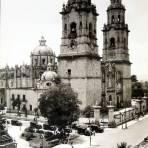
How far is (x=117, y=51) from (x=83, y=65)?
29.9ft

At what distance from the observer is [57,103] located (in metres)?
22.4

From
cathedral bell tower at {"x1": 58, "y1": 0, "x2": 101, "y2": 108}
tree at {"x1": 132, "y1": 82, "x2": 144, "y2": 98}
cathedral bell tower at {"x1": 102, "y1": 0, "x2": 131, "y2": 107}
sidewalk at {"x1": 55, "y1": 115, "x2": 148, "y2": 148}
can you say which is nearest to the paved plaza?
sidewalk at {"x1": 55, "y1": 115, "x2": 148, "y2": 148}

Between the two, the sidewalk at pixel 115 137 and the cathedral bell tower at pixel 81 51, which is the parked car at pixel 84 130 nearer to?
the sidewalk at pixel 115 137

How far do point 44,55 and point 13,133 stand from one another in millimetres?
19727

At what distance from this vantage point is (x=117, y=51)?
1569 inches

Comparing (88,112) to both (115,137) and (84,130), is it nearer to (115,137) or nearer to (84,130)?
(84,130)

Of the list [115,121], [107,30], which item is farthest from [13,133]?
[107,30]

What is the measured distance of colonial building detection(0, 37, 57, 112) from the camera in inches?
1382

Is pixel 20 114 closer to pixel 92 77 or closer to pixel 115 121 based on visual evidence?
pixel 92 77

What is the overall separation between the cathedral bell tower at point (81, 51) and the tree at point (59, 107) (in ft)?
29.5

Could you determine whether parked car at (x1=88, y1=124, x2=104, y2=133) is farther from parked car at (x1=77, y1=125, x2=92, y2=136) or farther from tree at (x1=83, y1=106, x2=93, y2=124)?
tree at (x1=83, y1=106, x2=93, y2=124)

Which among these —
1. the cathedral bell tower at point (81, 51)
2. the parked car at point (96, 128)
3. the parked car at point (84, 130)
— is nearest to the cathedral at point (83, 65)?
the cathedral bell tower at point (81, 51)

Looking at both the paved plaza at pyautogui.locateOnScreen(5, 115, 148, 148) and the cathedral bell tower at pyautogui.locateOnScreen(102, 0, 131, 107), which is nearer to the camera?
the paved plaza at pyautogui.locateOnScreen(5, 115, 148, 148)

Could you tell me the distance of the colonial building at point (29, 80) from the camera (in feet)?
115
